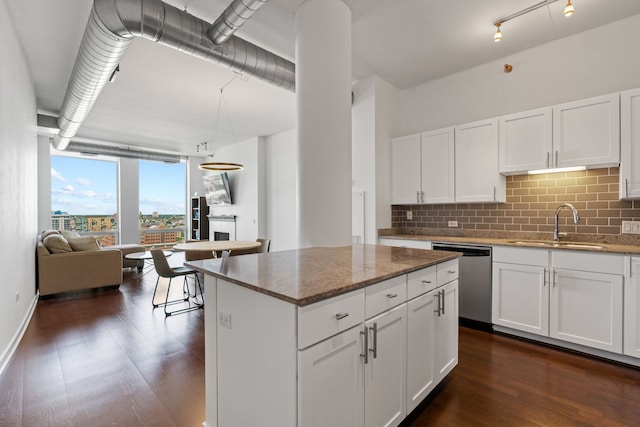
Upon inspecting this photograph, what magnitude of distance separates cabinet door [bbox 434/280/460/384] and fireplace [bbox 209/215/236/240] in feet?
21.5

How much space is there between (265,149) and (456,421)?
6.52 meters

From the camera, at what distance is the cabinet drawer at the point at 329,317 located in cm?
116

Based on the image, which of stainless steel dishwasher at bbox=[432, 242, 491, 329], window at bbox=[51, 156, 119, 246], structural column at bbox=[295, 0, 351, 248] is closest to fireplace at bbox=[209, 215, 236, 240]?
window at bbox=[51, 156, 119, 246]

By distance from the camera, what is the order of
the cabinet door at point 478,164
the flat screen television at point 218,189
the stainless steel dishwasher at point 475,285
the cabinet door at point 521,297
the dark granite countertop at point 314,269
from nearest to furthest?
the dark granite countertop at point 314,269, the cabinet door at point 521,297, the stainless steel dishwasher at point 475,285, the cabinet door at point 478,164, the flat screen television at point 218,189

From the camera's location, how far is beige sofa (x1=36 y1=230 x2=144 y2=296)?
4.30 metres

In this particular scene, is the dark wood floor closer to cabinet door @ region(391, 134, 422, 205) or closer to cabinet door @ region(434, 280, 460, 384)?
cabinet door @ region(434, 280, 460, 384)

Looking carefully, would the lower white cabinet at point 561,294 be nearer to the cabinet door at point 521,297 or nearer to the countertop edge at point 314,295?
the cabinet door at point 521,297

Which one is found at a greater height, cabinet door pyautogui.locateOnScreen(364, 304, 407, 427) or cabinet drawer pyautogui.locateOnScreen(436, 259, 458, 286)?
cabinet drawer pyautogui.locateOnScreen(436, 259, 458, 286)

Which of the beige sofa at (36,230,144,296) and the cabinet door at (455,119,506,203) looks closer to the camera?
the cabinet door at (455,119,506,203)

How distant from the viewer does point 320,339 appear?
1227 mm

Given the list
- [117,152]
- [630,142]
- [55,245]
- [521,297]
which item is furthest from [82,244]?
[630,142]

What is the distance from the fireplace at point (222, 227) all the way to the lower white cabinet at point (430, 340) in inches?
259

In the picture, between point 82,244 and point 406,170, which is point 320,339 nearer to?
point 406,170

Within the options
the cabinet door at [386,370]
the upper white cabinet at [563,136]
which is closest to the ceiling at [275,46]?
the upper white cabinet at [563,136]
